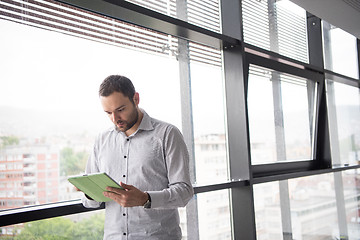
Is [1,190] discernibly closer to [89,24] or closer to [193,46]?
[89,24]

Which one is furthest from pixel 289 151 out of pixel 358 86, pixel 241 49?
pixel 358 86

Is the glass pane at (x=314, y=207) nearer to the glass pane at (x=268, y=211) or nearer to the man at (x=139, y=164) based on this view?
the glass pane at (x=268, y=211)

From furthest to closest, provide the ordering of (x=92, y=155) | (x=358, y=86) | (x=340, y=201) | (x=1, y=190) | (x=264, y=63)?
1. (x=358, y=86)
2. (x=340, y=201)
3. (x=264, y=63)
4. (x=92, y=155)
5. (x=1, y=190)

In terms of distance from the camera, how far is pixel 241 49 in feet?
10.5

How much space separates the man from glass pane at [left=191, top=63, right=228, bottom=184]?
0.95 m

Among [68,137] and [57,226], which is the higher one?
[68,137]

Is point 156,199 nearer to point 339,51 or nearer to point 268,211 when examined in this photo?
point 268,211

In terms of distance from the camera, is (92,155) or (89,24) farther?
(89,24)

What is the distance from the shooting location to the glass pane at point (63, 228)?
6.54 ft

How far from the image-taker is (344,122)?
17.1ft

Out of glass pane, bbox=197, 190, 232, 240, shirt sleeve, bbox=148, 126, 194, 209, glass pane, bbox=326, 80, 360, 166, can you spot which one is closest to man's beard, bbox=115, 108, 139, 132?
shirt sleeve, bbox=148, 126, 194, 209

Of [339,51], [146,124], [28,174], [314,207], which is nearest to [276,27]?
[339,51]

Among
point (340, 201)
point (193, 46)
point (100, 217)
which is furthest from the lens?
point (340, 201)

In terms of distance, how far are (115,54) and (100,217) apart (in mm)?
956
